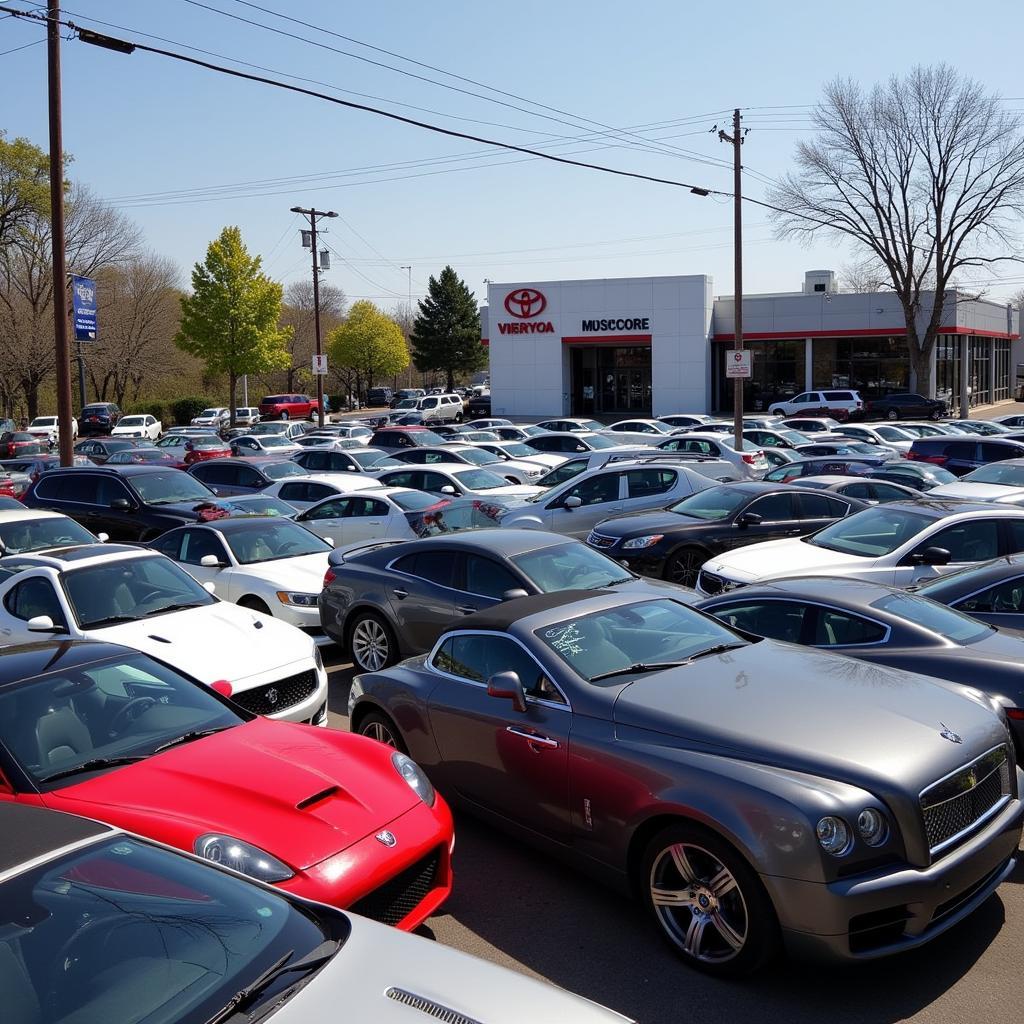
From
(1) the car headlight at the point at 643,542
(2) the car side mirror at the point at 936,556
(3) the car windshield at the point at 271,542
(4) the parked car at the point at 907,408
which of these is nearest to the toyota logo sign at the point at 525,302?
(4) the parked car at the point at 907,408

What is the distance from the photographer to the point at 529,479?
2216 cm

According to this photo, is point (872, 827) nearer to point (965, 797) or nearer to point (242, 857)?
point (965, 797)

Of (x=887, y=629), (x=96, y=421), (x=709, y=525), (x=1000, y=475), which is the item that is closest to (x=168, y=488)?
(x=709, y=525)

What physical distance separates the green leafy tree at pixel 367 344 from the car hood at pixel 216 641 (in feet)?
248

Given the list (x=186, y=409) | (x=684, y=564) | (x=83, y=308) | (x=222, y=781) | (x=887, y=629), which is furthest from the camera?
(x=186, y=409)

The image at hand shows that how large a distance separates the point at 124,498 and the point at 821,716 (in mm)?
14494

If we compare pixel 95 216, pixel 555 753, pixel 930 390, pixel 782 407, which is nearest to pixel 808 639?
pixel 555 753

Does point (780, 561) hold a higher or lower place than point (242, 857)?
higher

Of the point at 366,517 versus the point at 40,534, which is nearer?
the point at 40,534

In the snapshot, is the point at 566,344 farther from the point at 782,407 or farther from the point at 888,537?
the point at 888,537

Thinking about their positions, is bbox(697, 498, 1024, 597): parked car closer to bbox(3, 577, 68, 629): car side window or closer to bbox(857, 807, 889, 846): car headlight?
bbox(857, 807, 889, 846): car headlight

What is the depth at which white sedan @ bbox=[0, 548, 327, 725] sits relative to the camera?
7695mm

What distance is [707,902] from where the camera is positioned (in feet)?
15.3

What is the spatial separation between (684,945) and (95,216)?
216 feet
